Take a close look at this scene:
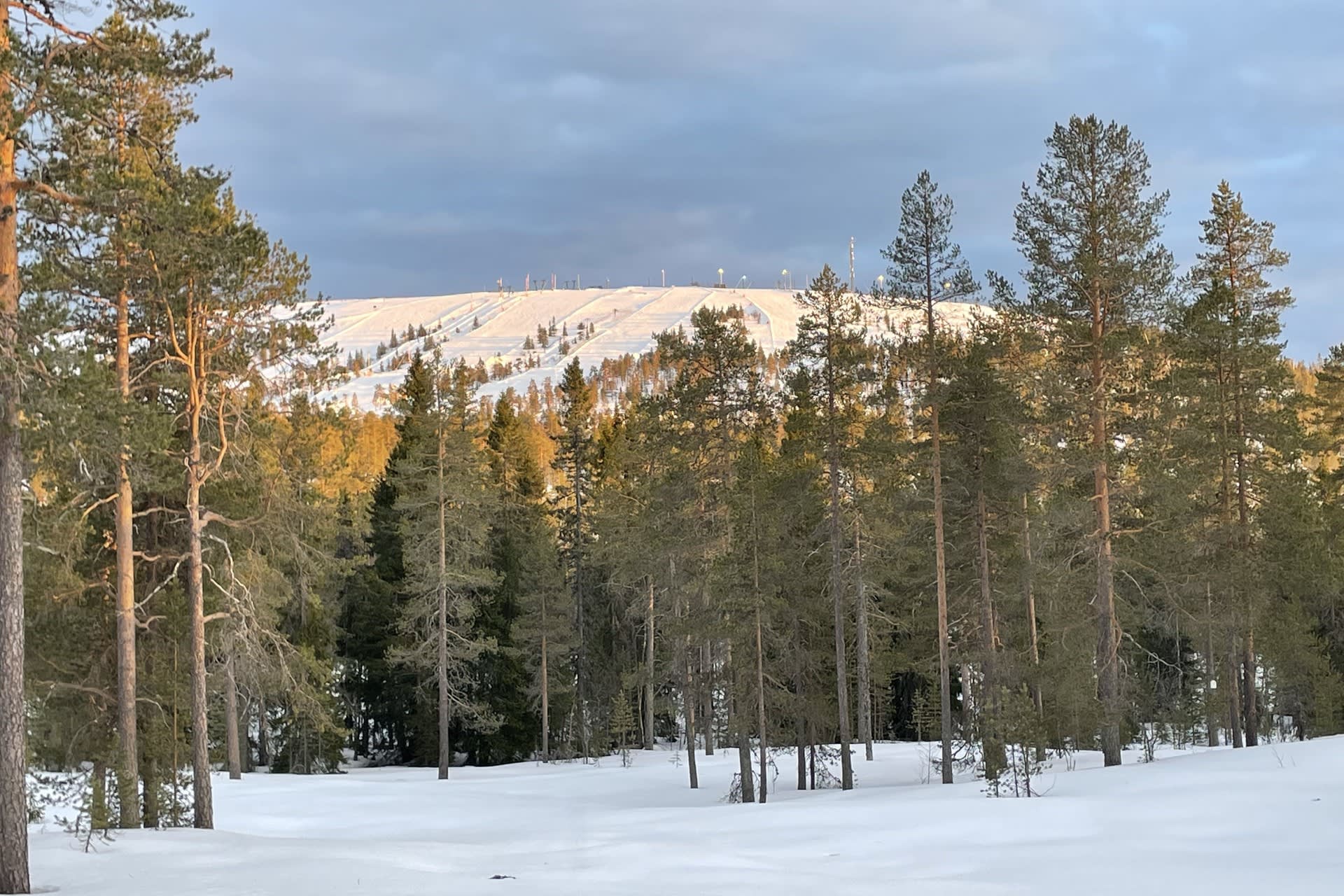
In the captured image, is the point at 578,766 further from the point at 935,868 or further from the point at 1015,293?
the point at 935,868

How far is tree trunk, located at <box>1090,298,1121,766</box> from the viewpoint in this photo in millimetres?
21344

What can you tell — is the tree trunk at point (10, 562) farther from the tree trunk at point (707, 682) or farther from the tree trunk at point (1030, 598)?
the tree trunk at point (1030, 598)

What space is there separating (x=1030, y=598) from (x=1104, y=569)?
29.4 ft

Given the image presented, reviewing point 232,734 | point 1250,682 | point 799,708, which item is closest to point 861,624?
point 799,708

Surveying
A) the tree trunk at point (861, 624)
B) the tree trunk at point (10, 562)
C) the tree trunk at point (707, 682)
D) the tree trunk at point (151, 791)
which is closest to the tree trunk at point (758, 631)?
the tree trunk at point (707, 682)

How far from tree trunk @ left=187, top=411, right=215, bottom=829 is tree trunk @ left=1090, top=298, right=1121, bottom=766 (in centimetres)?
1538

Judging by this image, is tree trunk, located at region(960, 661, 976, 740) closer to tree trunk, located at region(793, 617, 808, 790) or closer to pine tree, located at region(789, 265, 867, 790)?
pine tree, located at region(789, 265, 867, 790)

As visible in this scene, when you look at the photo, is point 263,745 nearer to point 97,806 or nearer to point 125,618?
point 125,618

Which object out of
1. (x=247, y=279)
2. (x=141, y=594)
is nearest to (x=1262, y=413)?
(x=247, y=279)

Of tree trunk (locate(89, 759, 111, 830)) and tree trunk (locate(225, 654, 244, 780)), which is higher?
tree trunk (locate(89, 759, 111, 830))

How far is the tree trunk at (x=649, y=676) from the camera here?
35506 millimetres

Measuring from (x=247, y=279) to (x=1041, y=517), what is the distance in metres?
14.6

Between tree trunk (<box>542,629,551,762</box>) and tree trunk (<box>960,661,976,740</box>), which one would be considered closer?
tree trunk (<box>960,661,976,740</box>)

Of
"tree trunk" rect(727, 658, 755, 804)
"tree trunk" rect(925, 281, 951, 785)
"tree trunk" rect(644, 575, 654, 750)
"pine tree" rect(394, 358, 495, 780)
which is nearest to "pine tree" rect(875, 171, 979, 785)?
"tree trunk" rect(925, 281, 951, 785)
